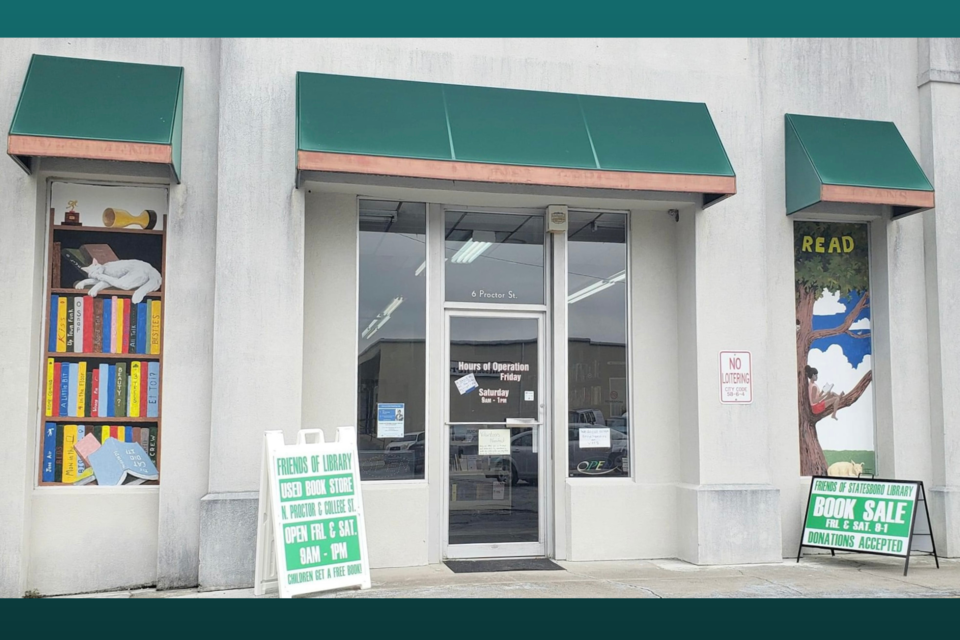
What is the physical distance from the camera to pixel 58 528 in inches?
318

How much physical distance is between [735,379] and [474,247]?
305 cm

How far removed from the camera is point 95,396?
27.3 ft

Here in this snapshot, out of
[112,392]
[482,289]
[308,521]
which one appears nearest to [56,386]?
[112,392]

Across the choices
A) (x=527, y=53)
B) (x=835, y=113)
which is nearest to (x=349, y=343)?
(x=527, y=53)

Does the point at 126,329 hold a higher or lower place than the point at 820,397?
higher

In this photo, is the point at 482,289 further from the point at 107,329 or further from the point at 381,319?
the point at 107,329

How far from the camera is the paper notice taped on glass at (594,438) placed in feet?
31.1

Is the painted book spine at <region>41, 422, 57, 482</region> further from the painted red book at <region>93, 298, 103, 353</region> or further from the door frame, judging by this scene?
the door frame

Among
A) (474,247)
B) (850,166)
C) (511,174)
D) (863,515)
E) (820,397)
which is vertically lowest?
(863,515)

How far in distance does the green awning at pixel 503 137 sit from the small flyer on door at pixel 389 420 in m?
2.35

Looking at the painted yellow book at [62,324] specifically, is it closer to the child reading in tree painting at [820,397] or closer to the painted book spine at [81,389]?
the painted book spine at [81,389]

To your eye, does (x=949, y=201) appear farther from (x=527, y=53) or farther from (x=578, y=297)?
(x=527, y=53)

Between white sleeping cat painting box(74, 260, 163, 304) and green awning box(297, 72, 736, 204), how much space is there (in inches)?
75.8

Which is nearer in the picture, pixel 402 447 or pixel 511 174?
pixel 511 174
